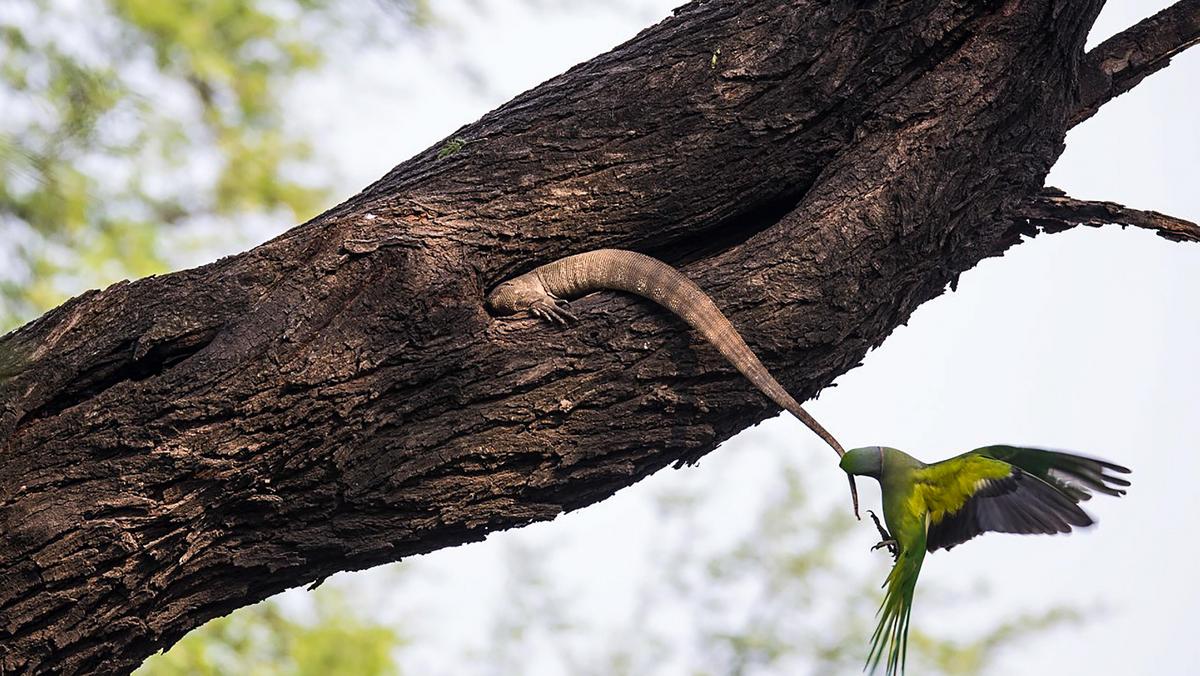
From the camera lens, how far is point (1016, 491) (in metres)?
3.46

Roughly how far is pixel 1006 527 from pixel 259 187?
966 centimetres

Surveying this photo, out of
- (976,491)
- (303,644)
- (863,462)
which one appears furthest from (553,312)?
(303,644)

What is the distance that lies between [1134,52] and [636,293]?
204cm

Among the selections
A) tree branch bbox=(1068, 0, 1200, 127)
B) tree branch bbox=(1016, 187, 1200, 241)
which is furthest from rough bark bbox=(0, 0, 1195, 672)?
tree branch bbox=(1068, 0, 1200, 127)

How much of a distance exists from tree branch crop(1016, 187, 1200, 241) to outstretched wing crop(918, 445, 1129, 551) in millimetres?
1174

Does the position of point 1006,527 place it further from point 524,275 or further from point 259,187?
point 259,187

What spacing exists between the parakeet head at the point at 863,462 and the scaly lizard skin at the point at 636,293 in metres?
0.09

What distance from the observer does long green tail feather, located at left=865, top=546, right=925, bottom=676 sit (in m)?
3.02

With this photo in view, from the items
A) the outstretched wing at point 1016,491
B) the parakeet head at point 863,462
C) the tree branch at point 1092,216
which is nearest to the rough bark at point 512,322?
the tree branch at point 1092,216

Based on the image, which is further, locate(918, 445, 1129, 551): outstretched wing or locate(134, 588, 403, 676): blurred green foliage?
locate(134, 588, 403, 676): blurred green foliage

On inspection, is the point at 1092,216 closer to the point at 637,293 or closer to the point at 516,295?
the point at 637,293

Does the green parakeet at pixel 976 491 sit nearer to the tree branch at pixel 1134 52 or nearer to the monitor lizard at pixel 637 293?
the monitor lizard at pixel 637 293

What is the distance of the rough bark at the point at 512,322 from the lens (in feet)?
10.8

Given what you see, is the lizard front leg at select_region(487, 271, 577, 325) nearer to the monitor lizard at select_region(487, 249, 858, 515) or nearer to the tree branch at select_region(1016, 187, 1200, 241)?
the monitor lizard at select_region(487, 249, 858, 515)
